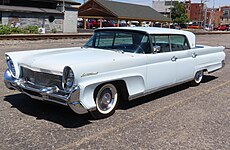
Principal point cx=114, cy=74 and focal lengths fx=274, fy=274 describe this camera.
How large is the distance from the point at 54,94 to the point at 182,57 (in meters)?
3.21

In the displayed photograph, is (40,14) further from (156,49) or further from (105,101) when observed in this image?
(105,101)

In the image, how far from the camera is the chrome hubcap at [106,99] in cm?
447

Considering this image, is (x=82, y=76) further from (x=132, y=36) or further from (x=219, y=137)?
(x=219, y=137)

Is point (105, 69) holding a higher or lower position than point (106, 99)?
higher

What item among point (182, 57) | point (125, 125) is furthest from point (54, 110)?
point (182, 57)

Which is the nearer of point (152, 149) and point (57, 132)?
point (152, 149)

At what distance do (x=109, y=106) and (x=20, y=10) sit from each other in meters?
29.8

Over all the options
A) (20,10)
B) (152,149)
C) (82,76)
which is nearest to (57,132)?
(82,76)

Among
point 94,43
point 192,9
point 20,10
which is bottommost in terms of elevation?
point 94,43

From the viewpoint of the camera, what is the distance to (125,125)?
14.2ft

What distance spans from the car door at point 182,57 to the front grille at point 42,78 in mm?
2729

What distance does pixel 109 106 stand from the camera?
15.4 ft

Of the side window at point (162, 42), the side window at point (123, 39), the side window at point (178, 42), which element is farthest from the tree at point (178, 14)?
the side window at point (123, 39)

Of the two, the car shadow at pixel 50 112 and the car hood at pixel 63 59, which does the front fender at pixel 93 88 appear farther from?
the car shadow at pixel 50 112
